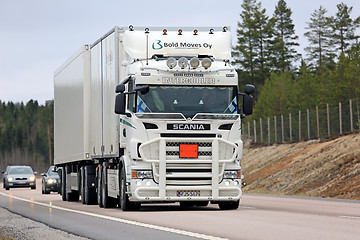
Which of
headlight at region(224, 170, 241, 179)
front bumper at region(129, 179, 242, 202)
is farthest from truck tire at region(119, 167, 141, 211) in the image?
headlight at region(224, 170, 241, 179)

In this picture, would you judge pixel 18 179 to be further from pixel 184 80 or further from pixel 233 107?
pixel 233 107

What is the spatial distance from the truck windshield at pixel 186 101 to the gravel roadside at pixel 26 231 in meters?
3.86

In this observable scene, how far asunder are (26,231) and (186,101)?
586 centimetres

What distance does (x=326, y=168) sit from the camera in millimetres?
43594

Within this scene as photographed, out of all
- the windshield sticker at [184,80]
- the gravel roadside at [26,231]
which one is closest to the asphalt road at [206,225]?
the gravel roadside at [26,231]

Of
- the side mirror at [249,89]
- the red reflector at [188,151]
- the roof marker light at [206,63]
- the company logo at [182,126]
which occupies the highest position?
the roof marker light at [206,63]

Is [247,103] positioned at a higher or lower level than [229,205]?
higher

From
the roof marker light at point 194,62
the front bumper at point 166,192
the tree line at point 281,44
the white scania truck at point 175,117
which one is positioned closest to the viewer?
the front bumper at point 166,192

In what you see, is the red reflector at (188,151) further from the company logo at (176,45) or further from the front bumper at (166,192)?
the company logo at (176,45)

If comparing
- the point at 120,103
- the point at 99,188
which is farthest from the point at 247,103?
the point at 99,188

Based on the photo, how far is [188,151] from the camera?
20.5m

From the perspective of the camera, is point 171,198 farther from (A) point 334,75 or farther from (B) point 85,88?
(A) point 334,75

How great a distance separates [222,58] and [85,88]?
6.34m

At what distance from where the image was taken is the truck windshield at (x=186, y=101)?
67.8 ft
